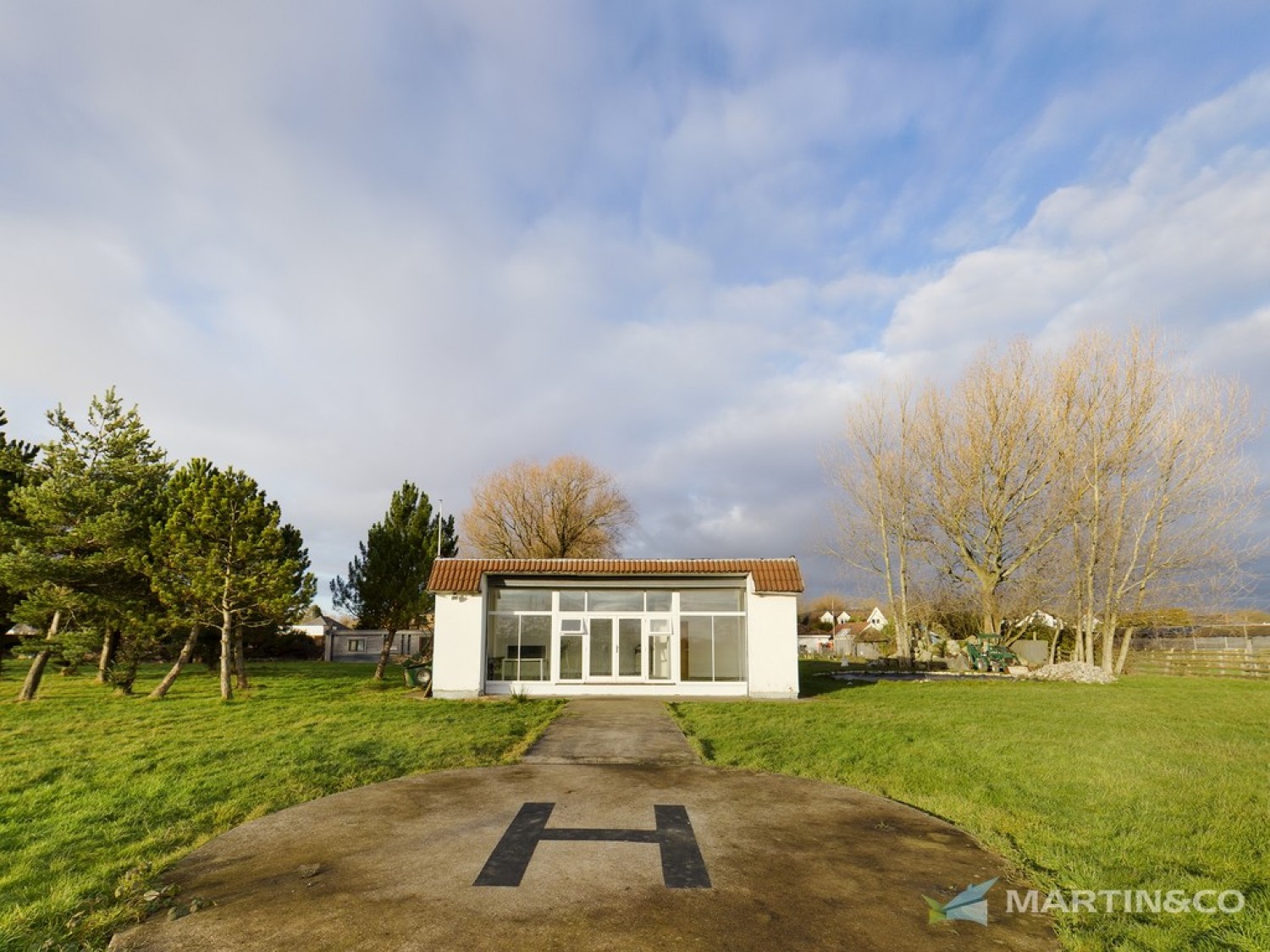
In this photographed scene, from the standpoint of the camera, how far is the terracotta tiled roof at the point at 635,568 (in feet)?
62.2

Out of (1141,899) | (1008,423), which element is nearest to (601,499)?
(1008,423)

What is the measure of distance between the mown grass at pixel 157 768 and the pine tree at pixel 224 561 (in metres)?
2.52

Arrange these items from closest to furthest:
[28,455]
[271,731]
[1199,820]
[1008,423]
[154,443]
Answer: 1. [1199,820]
2. [271,731]
3. [154,443]
4. [28,455]
5. [1008,423]

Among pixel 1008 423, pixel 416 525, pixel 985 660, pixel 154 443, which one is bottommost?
pixel 985 660

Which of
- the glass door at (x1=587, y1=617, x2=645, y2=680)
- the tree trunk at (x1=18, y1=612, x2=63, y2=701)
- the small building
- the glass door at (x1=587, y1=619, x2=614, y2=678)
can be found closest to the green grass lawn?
the glass door at (x1=587, y1=617, x2=645, y2=680)

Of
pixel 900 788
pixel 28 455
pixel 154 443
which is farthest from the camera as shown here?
pixel 28 455

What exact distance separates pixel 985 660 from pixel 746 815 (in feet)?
90.6

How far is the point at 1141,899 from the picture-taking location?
4.86m

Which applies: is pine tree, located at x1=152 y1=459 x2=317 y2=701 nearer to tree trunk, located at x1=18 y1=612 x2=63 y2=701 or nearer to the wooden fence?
tree trunk, located at x1=18 y1=612 x2=63 y2=701

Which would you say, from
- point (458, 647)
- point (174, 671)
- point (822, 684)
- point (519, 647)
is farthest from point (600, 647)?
point (174, 671)

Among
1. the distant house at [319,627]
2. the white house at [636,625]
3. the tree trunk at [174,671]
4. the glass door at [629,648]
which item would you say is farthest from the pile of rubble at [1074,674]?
the distant house at [319,627]

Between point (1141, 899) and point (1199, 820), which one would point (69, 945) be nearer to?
point (1141, 899)

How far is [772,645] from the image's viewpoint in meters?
19.0
